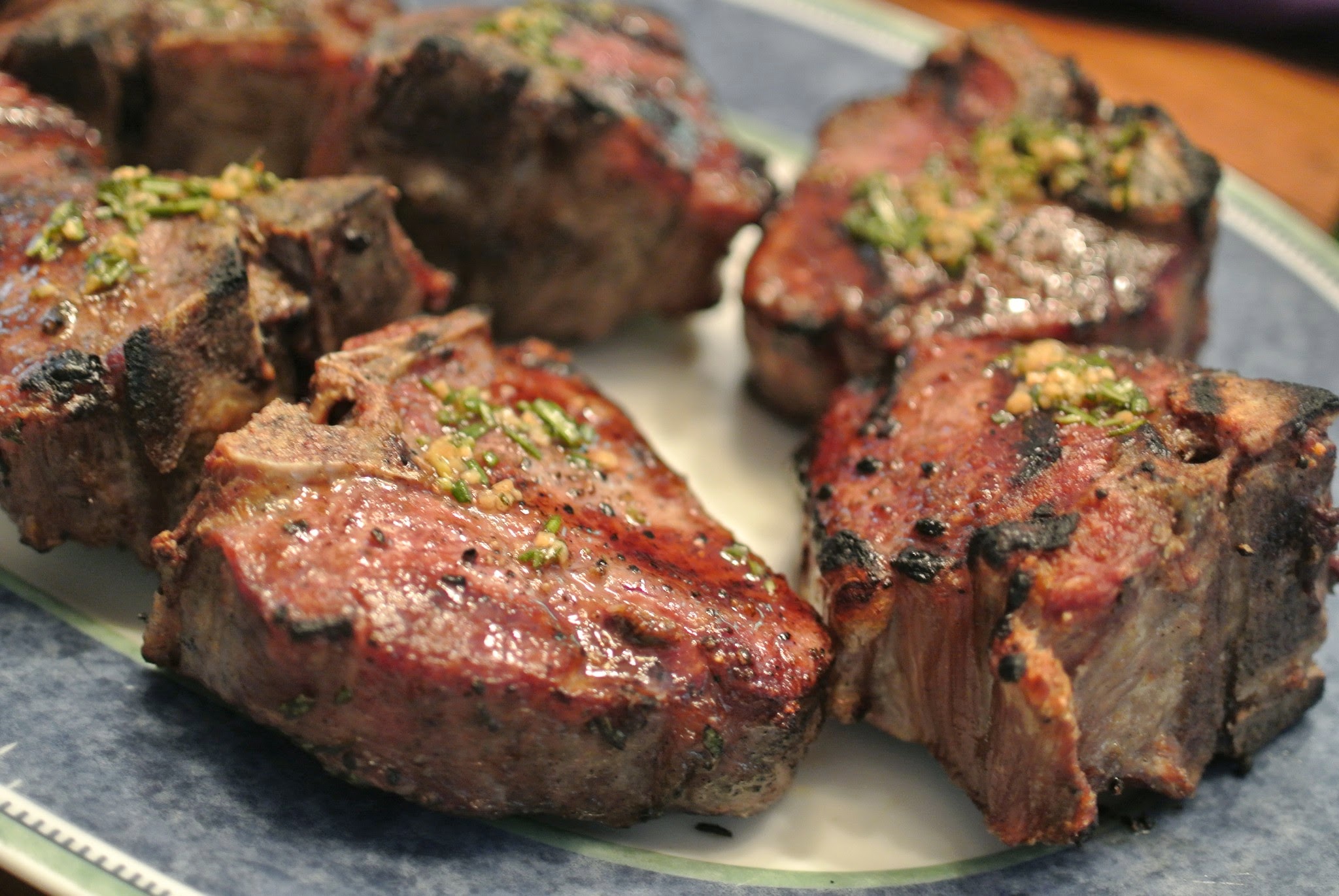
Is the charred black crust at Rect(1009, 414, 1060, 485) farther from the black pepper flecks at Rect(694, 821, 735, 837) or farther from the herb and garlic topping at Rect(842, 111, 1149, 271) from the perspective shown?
the black pepper flecks at Rect(694, 821, 735, 837)

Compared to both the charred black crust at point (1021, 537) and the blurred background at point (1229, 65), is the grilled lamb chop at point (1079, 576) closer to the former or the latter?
the charred black crust at point (1021, 537)

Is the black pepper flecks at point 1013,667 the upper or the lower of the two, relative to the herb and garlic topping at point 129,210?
lower

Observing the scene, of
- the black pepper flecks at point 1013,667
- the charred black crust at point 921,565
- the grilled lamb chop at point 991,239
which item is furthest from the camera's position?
the grilled lamb chop at point 991,239

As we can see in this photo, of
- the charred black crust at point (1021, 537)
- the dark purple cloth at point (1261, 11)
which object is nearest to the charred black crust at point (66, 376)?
the charred black crust at point (1021, 537)

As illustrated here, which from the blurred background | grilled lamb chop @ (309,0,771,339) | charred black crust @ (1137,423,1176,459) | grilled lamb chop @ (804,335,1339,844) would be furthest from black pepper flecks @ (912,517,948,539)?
the blurred background

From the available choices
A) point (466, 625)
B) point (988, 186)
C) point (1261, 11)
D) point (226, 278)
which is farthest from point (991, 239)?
point (1261, 11)

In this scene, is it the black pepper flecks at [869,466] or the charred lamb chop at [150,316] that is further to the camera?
the black pepper flecks at [869,466]

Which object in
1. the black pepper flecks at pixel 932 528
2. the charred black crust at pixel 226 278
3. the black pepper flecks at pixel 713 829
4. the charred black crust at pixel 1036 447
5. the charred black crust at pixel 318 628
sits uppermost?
the charred black crust at pixel 1036 447

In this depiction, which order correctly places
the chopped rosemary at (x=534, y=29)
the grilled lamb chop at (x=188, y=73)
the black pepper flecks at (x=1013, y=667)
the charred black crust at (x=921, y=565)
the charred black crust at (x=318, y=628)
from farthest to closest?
the chopped rosemary at (x=534, y=29)
the grilled lamb chop at (x=188, y=73)
the charred black crust at (x=921, y=565)
the black pepper flecks at (x=1013, y=667)
the charred black crust at (x=318, y=628)
